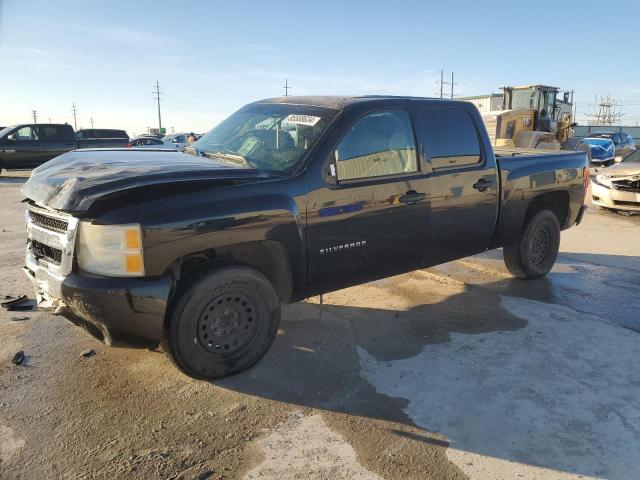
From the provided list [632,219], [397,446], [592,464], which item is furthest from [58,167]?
[632,219]

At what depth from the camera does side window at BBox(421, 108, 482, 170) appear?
4270 millimetres

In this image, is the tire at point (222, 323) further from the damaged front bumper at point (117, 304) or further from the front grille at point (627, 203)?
the front grille at point (627, 203)

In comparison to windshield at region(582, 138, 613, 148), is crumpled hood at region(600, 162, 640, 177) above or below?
below

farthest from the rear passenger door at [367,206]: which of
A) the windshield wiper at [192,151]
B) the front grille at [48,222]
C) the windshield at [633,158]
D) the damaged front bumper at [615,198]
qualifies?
the windshield at [633,158]

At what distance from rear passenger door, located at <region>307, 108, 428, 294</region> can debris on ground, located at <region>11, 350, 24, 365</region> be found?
2.14 meters

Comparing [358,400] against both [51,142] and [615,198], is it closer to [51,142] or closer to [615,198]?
[615,198]

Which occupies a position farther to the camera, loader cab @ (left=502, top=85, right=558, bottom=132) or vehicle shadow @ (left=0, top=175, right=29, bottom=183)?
loader cab @ (left=502, top=85, right=558, bottom=132)

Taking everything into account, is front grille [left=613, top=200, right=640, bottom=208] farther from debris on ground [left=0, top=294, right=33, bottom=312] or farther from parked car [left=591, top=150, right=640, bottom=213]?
debris on ground [left=0, top=294, right=33, bottom=312]

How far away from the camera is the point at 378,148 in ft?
12.9

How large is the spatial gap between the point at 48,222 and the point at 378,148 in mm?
2371

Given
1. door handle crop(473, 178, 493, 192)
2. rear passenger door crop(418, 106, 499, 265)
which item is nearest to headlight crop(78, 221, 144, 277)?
rear passenger door crop(418, 106, 499, 265)

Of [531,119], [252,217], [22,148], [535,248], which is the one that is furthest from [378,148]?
[22,148]

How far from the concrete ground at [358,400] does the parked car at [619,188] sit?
565 cm

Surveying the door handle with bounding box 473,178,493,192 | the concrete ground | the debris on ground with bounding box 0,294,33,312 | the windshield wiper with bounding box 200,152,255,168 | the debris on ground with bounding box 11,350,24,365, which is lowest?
the concrete ground
